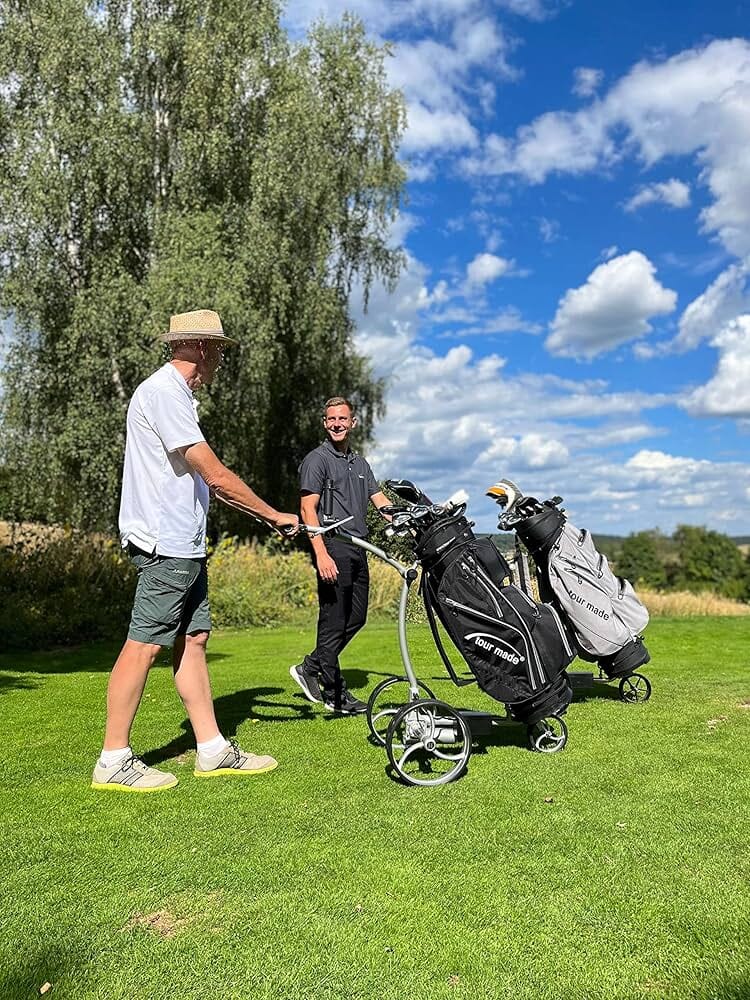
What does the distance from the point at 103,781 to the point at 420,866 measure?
66.3 inches

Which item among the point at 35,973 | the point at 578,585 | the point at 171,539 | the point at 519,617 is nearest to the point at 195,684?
the point at 171,539

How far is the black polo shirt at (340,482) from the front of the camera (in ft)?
17.9

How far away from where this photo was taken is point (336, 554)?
18.0 ft

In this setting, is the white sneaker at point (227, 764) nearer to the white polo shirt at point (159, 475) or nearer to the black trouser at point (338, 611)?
the white polo shirt at point (159, 475)

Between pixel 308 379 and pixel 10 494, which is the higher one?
pixel 308 379

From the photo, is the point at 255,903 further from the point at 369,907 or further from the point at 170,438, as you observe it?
the point at 170,438

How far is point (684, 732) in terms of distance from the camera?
4844mm

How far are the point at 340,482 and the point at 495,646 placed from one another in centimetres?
171

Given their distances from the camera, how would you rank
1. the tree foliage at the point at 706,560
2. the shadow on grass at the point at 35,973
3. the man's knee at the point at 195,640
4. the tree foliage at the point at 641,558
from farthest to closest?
the tree foliage at the point at 641,558, the tree foliage at the point at 706,560, the man's knee at the point at 195,640, the shadow on grass at the point at 35,973

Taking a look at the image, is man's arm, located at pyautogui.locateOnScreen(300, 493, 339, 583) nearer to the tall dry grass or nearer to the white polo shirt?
the white polo shirt

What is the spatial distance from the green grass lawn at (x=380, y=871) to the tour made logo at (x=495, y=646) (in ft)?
1.73

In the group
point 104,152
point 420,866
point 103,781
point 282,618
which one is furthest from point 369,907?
point 104,152

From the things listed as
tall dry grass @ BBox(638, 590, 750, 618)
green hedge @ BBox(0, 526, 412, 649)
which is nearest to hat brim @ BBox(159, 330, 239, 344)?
green hedge @ BBox(0, 526, 412, 649)

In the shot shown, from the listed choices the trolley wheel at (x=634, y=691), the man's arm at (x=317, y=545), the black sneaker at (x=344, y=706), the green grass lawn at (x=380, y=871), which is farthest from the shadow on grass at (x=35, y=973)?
the trolley wheel at (x=634, y=691)
